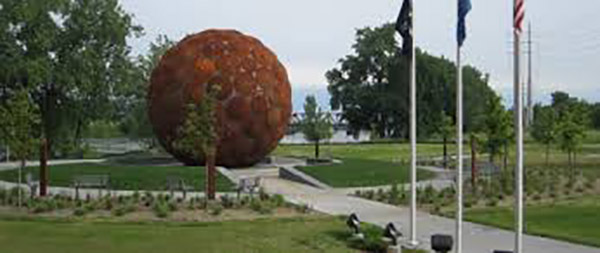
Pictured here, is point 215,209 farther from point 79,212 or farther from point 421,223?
point 421,223

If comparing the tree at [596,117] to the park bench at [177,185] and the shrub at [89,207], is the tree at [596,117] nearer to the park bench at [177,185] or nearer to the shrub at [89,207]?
the park bench at [177,185]

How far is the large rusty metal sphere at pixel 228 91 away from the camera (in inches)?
1109

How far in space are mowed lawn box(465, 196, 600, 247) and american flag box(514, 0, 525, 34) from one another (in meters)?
6.83

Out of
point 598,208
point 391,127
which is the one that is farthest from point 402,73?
point 598,208

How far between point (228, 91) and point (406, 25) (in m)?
15.6

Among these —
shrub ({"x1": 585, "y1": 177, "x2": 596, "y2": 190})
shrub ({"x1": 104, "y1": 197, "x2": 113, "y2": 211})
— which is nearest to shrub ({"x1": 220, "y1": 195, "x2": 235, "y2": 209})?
shrub ({"x1": 104, "y1": 197, "x2": 113, "y2": 211})

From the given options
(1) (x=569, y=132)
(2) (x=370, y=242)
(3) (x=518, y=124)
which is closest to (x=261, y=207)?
(2) (x=370, y=242)

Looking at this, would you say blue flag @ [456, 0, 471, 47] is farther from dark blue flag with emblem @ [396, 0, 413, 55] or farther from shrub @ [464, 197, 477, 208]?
shrub @ [464, 197, 477, 208]

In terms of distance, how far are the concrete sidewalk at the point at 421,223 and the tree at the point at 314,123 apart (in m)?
17.3

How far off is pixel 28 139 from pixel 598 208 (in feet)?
54.7

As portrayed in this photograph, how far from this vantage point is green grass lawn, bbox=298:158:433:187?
2777 cm

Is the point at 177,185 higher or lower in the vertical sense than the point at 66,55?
lower

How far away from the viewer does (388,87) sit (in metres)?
74.3

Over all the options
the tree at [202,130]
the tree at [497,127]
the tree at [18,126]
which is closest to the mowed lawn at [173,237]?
the tree at [202,130]
